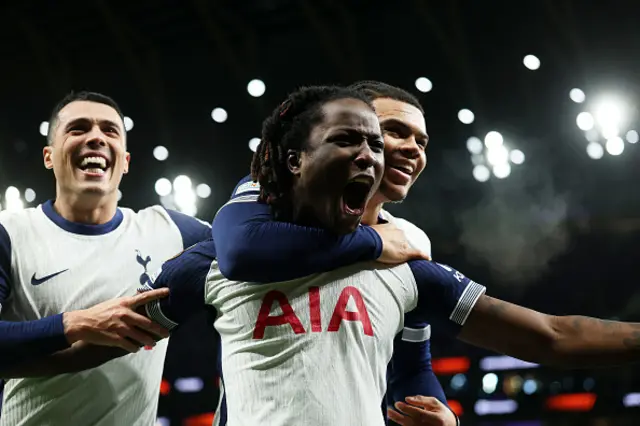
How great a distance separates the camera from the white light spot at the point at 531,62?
836cm

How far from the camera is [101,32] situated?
9.18 meters

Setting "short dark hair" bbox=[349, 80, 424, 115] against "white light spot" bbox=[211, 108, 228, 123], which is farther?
"white light spot" bbox=[211, 108, 228, 123]

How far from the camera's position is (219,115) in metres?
9.66

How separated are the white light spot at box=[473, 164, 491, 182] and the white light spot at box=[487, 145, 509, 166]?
0.12 m

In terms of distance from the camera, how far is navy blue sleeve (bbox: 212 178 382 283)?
1660 mm

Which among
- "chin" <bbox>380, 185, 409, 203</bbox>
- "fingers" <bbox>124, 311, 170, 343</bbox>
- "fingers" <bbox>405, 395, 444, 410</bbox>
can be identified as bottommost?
"fingers" <bbox>405, 395, 444, 410</bbox>

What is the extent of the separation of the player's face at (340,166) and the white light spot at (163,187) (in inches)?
326

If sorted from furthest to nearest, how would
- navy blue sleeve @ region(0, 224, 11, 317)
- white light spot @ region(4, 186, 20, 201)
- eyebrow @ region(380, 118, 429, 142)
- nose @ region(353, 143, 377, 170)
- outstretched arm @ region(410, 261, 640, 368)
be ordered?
white light spot @ region(4, 186, 20, 201), navy blue sleeve @ region(0, 224, 11, 317), eyebrow @ region(380, 118, 429, 142), outstretched arm @ region(410, 261, 640, 368), nose @ region(353, 143, 377, 170)

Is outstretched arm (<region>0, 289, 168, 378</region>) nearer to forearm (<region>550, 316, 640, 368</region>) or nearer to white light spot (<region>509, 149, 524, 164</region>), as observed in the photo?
forearm (<region>550, 316, 640, 368</region>)

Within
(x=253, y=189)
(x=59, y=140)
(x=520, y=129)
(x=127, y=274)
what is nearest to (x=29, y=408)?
(x=127, y=274)

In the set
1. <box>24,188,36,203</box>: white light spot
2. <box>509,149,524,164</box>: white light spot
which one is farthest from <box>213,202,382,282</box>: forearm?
<box>24,188,36,203</box>: white light spot

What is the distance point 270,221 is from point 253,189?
6.2 inches

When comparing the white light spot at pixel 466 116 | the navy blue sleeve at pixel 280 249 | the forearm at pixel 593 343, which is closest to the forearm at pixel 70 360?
the navy blue sleeve at pixel 280 249

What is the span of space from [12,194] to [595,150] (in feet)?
22.2
